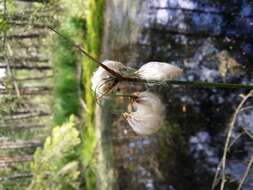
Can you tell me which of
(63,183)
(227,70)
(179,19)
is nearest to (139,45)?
(179,19)

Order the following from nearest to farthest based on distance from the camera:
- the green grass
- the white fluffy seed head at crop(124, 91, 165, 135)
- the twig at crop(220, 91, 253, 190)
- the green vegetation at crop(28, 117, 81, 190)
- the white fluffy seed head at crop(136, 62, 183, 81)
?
the white fluffy seed head at crop(136, 62, 183, 81), the white fluffy seed head at crop(124, 91, 165, 135), the twig at crop(220, 91, 253, 190), the green vegetation at crop(28, 117, 81, 190), the green grass

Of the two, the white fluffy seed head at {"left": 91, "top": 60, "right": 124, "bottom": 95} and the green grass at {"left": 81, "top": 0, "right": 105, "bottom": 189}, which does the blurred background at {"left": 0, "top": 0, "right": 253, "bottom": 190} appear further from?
the white fluffy seed head at {"left": 91, "top": 60, "right": 124, "bottom": 95}

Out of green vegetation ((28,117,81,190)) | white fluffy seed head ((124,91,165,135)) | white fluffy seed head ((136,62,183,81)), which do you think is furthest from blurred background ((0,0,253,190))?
white fluffy seed head ((136,62,183,81))

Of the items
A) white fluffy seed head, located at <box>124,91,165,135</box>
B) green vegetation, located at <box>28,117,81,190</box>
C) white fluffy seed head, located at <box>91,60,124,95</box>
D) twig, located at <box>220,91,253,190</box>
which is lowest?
green vegetation, located at <box>28,117,81,190</box>

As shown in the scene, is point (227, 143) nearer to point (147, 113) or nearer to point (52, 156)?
point (147, 113)

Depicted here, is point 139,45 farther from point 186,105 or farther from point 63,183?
point 63,183

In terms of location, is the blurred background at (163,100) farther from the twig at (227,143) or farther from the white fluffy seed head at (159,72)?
the white fluffy seed head at (159,72)
